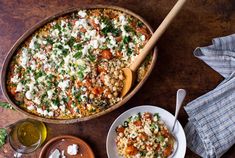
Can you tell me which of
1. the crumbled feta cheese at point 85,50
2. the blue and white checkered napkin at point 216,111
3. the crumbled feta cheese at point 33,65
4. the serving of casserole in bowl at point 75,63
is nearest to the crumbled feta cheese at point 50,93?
the serving of casserole in bowl at point 75,63

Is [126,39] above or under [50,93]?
above

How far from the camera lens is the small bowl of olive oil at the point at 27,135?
3.23 m

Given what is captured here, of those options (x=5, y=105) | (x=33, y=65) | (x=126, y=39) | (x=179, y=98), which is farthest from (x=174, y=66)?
(x=5, y=105)

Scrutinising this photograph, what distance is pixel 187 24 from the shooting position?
10.7ft

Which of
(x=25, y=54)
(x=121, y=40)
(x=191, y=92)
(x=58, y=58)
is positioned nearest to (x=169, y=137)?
(x=191, y=92)

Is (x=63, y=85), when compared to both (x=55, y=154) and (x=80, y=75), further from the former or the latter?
(x=55, y=154)

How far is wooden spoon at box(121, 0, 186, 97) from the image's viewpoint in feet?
9.70

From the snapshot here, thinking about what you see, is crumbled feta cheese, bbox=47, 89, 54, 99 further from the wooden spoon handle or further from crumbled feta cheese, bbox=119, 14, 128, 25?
crumbled feta cheese, bbox=119, 14, 128, 25

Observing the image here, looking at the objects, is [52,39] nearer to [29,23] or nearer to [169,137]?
[29,23]

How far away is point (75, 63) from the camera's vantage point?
3125 millimetres

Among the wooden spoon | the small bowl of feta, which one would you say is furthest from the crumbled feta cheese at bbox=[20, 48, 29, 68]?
the wooden spoon

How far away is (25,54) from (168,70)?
1.03m

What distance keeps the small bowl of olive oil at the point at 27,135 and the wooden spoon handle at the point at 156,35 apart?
0.82m

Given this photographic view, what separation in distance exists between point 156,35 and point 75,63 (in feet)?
1.97
